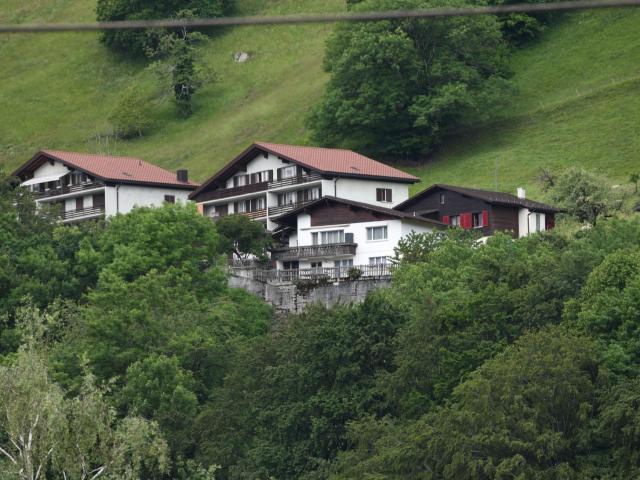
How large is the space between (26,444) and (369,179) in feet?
163

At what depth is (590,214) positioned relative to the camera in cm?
8725

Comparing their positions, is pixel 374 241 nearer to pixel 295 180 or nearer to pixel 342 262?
pixel 342 262

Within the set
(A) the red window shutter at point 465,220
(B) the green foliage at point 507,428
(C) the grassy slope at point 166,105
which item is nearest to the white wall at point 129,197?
(C) the grassy slope at point 166,105

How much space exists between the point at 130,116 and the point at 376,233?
64042mm

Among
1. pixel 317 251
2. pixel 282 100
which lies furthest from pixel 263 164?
pixel 282 100

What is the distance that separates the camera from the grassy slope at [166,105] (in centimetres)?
13650

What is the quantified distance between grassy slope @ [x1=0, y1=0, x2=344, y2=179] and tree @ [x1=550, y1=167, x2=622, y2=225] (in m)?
43.3

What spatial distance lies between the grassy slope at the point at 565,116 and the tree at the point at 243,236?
21934 millimetres

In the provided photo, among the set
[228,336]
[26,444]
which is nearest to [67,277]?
[228,336]

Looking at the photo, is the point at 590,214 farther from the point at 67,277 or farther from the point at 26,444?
the point at 26,444

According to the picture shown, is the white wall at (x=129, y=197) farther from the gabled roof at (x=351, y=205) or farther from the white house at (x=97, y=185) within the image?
the gabled roof at (x=351, y=205)

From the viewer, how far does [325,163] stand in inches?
Result: 3885

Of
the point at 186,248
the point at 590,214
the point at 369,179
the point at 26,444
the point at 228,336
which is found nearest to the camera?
the point at 26,444

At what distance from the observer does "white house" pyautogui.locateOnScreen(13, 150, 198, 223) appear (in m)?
105
